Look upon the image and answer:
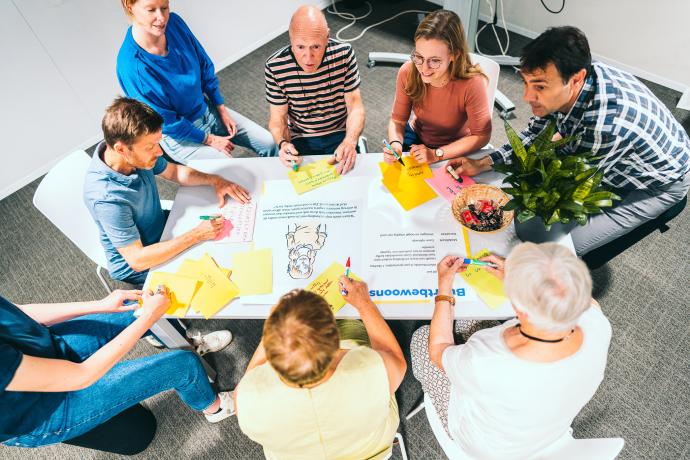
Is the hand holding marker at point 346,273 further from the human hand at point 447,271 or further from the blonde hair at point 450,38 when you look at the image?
the blonde hair at point 450,38

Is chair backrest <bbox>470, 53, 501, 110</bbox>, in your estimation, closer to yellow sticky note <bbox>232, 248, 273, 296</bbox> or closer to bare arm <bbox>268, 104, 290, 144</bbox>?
bare arm <bbox>268, 104, 290, 144</bbox>

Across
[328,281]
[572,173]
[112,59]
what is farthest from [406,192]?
[112,59]

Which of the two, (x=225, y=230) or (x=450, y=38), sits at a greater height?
(x=450, y=38)

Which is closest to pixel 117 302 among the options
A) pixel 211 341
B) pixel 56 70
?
pixel 211 341

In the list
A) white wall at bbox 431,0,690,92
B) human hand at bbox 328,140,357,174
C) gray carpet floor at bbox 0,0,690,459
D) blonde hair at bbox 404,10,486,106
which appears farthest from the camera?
white wall at bbox 431,0,690,92

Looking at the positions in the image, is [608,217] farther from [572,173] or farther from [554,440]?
[554,440]

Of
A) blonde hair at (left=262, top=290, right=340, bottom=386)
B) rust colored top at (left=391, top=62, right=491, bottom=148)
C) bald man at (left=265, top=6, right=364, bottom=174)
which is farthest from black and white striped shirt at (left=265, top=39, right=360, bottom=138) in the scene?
blonde hair at (left=262, top=290, right=340, bottom=386)

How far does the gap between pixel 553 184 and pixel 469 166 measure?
1.58 ft

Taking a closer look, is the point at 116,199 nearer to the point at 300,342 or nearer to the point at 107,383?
the point at 107,383

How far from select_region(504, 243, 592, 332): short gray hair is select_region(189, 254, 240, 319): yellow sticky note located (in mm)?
966

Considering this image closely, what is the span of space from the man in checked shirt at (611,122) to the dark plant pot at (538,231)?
0.33 m

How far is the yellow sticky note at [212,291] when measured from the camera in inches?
57.9

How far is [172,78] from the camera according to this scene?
85.5 inches

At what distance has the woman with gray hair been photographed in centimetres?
101
